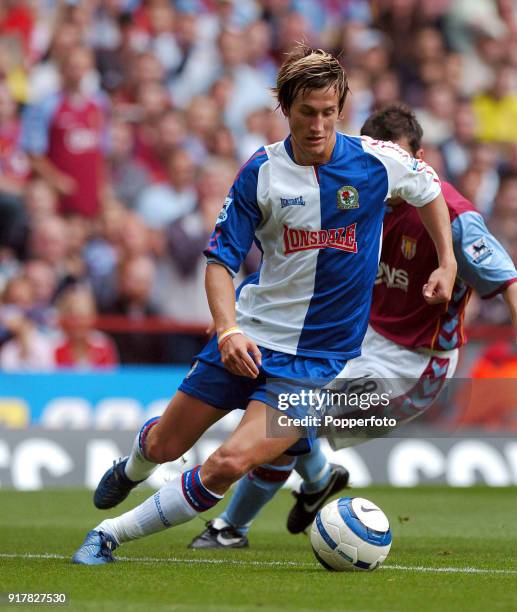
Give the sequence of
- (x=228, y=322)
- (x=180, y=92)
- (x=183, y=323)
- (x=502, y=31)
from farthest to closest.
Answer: (x=502, y=31) < (x=180, y=92) < (x=183, y=323) < (x=228, y=322)

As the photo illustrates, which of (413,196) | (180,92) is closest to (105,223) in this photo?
(180,92)

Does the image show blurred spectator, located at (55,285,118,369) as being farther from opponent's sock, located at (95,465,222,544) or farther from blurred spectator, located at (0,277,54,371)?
opponent's sock, located at (95,465,222,544)

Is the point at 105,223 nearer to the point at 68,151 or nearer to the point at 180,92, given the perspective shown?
the point at 68,151

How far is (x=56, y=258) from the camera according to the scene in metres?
12.6

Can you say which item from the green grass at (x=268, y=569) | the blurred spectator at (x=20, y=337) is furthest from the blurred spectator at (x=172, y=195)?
the green grass at (x=268, y=569)

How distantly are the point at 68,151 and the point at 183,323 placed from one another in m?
2.55

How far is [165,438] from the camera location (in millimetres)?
5996

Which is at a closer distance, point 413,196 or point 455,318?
point 413,196

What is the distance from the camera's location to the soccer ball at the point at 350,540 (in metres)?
5.72

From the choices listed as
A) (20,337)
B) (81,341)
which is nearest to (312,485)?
(81,341)

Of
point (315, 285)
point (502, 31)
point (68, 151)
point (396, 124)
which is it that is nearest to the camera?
point (315, 285)

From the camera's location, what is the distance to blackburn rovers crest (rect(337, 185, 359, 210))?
579 centimetres

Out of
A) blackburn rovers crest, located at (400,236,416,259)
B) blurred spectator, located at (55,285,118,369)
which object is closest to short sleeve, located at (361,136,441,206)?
blackburn rovers crest, located at (400,236,416,259)

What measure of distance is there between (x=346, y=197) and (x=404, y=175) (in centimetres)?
33
